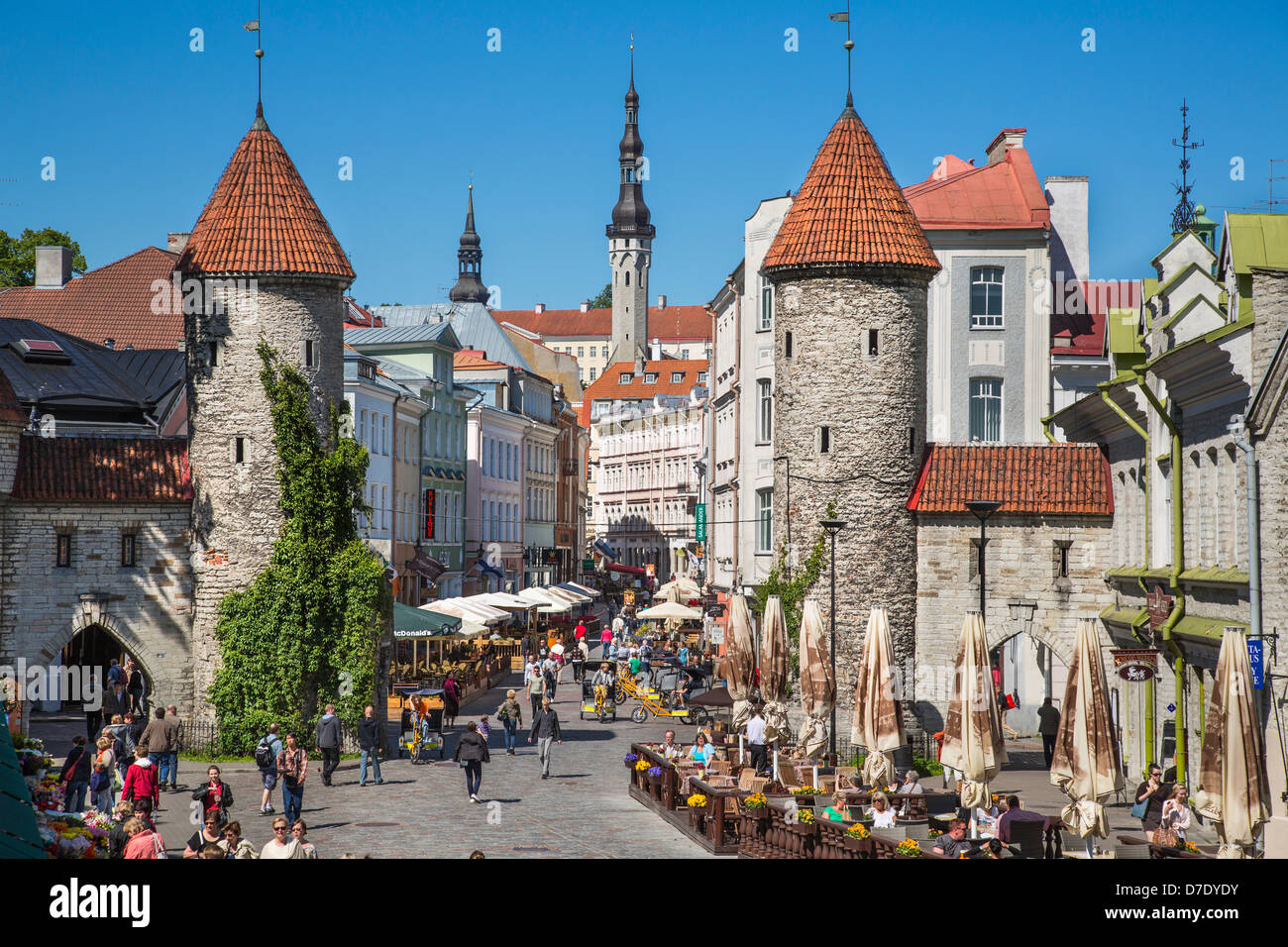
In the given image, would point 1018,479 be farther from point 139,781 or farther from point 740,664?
point 139,781

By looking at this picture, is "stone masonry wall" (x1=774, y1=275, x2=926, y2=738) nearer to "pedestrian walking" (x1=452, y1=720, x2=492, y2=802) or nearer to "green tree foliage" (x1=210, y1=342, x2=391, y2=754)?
"green tree foliage" (x1=210, y1=342, x2=391, y2=754)

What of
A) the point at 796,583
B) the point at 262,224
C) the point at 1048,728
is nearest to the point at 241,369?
the point at 262,224

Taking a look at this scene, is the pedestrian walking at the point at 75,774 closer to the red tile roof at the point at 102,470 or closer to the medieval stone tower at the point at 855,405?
the red tile roof at the point at 102,470

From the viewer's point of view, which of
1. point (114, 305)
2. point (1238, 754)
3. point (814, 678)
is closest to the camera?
point (1238, 754)

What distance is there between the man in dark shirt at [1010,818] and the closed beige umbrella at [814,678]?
7.39 meters

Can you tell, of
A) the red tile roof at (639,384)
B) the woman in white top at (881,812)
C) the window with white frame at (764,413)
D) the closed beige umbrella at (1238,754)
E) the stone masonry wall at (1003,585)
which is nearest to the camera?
the closed beige umbrella at (1238,754)

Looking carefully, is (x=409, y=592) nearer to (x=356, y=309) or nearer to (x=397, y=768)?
(x=356, y=309)

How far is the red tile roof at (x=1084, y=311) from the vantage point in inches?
1756

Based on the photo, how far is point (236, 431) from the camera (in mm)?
33188

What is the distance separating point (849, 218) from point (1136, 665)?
12.8 meters

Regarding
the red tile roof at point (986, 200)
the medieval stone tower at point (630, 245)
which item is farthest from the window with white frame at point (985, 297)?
the medieval stone tower at point (630, 245)

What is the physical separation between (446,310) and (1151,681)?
71637mm

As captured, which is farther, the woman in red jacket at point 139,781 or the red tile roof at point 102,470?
the red tile roof at point 102,470

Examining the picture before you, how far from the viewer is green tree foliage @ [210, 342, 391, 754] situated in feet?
107
